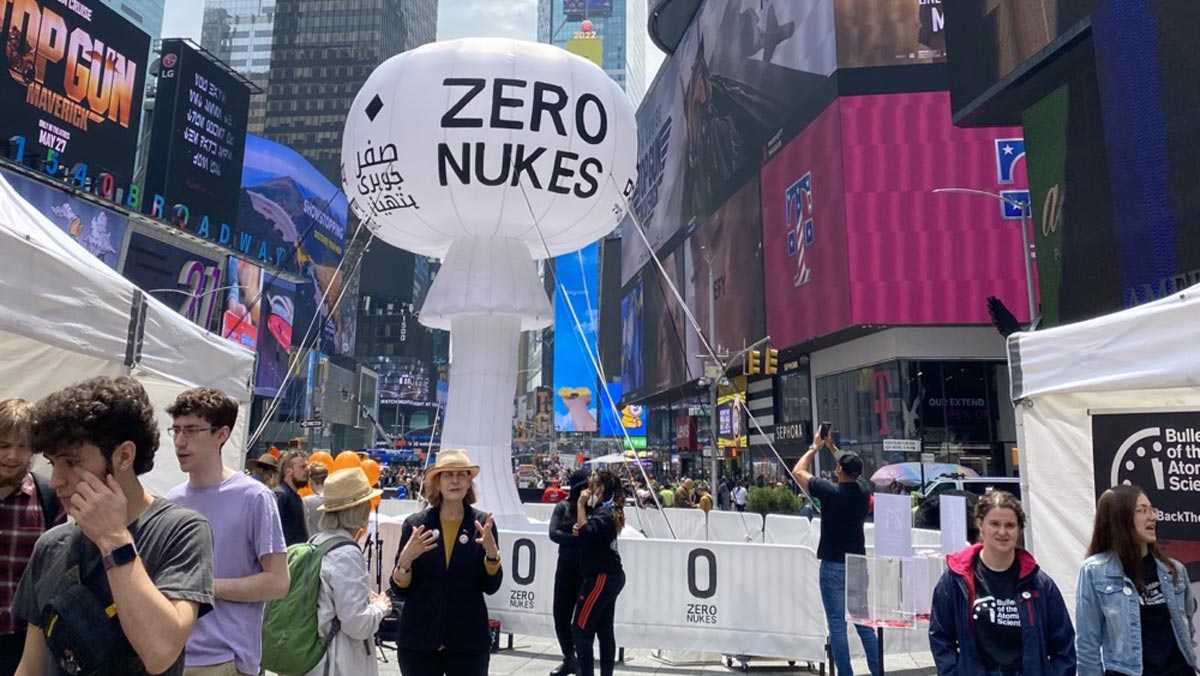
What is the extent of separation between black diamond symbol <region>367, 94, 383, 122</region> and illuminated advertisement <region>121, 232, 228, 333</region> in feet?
89.8

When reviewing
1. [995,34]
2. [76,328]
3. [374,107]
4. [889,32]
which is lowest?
[76,328]

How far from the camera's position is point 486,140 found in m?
9.55

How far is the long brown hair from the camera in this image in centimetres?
372

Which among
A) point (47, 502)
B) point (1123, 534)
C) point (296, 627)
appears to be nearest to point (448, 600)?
point (296, 627)

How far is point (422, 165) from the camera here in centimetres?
964

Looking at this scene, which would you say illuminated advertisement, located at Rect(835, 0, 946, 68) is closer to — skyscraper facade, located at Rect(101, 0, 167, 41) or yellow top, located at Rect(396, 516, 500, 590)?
yellow top, located at Rect(396, 516, 500, 590)

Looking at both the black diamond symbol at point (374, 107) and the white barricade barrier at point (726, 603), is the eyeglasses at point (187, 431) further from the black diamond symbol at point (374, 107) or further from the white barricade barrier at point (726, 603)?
the black diamond symbol at point (374, 107)

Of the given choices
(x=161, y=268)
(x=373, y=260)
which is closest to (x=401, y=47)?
(x=373, y=260)

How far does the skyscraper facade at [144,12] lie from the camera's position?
402 ft

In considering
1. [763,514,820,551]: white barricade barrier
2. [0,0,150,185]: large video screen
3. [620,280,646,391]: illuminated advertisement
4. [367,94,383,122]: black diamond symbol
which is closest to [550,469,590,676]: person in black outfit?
[763,514,820,551]: white barricade barrier

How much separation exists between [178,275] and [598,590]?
4015cm

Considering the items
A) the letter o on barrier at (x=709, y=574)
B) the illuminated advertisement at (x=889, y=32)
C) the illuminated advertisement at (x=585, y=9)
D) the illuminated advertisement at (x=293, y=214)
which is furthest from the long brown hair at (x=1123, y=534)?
the illuminated advertisement at (x=585, y=9)

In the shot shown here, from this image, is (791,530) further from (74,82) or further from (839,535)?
(74,82)

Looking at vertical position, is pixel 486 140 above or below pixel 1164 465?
above
